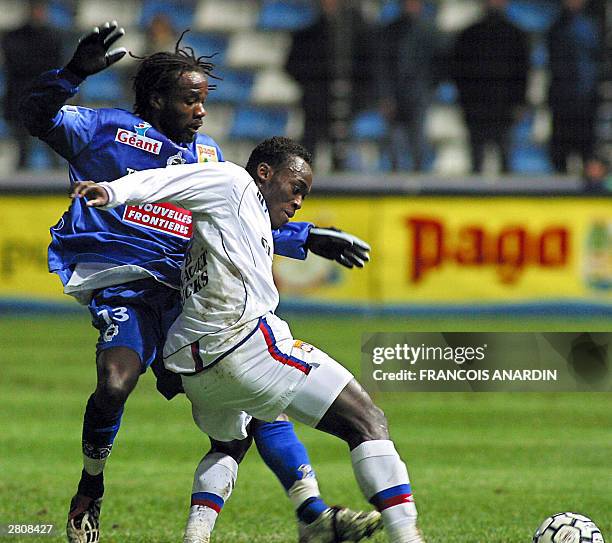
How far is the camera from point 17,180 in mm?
14734

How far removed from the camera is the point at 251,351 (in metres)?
4.91

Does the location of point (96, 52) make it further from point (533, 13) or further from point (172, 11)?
point (533, 13)

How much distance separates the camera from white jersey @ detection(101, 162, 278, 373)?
489cm

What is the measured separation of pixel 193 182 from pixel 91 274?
1.18 metres

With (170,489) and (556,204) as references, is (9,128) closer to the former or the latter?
(556,204)

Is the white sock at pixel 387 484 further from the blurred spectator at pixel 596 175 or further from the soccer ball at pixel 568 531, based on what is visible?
the blurred spectator at pixel 596 175

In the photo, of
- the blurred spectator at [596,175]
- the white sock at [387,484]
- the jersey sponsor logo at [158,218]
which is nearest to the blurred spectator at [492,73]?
the blurred spectator at [596,175]

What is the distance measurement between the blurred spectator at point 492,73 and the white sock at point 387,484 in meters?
11.2

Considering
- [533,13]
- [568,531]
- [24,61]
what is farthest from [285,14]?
[568,531]

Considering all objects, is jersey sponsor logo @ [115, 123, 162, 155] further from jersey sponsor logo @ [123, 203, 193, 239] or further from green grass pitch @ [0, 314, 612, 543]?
green grass pitch @ [0, 314, 612, 543]

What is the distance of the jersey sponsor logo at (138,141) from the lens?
19.2ft

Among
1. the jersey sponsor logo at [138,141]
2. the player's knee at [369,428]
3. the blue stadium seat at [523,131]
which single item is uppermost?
the jersey sponsor logo at [138,141]

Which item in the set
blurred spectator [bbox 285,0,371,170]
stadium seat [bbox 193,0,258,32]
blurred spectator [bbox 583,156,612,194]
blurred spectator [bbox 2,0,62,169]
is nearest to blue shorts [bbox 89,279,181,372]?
blurred spectator [bbox 583,156,612,194]

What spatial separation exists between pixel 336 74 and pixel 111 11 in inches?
134
